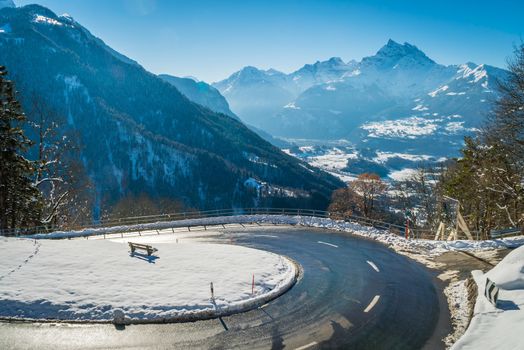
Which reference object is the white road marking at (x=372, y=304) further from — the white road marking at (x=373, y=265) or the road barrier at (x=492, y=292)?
the white road marking at (x=373, y=265)

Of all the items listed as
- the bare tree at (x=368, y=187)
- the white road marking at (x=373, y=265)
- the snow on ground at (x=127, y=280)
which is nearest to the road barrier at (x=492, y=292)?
the white road marking at (x=373, y=265)

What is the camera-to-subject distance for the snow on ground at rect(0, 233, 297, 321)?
15031 millimetres

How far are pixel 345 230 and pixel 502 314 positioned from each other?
21.4m

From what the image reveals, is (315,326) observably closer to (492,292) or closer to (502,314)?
(502,314)

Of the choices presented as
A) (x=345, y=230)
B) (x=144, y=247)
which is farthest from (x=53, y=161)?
(x=345, y=230)

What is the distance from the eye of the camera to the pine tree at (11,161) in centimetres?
3109

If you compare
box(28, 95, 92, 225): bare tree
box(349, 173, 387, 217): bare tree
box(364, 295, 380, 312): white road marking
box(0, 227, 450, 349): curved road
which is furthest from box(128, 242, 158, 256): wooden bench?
box(349, 173, 387, 217): bare tree

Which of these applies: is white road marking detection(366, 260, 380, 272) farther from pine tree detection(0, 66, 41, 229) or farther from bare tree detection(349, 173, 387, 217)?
bare tree detection(349, 173, 387, 217)

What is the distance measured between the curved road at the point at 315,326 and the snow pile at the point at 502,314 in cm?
117

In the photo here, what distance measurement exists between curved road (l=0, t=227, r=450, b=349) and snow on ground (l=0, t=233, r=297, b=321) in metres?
0.82

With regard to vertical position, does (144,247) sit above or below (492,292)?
above

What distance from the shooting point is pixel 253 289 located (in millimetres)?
17359

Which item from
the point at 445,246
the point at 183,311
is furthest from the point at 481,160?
the point at 183,311

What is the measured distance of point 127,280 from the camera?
695 inches
